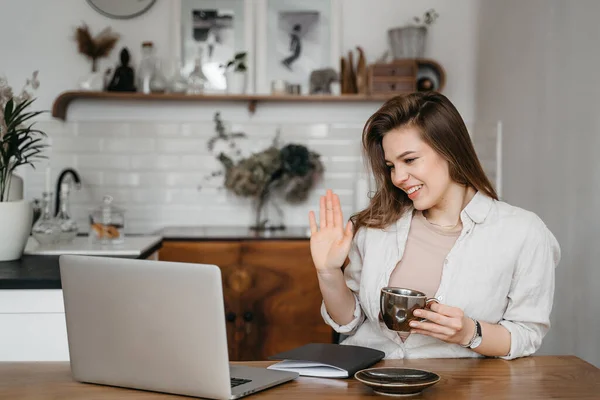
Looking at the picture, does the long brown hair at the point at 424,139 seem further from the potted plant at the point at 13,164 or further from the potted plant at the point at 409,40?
the potted plant at the point at 409,40

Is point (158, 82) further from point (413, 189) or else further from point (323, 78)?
point (413, 189)

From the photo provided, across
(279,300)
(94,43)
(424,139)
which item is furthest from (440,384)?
(94,43)

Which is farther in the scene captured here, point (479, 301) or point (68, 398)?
point (479, 301)

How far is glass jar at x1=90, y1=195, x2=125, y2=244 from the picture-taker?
3193 mm

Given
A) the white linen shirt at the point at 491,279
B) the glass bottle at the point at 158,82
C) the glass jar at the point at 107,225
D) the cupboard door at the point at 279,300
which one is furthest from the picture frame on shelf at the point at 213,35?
the white linen shirt at the point at 491,279

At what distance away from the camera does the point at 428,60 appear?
4.50 metres

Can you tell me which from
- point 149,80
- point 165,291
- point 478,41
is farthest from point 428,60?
point 165,291

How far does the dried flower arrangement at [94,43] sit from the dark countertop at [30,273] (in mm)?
1998

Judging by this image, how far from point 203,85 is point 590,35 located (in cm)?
226

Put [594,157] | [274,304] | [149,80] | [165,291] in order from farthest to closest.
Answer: [149,80]
[274,304]
[594,157]
[165,291]

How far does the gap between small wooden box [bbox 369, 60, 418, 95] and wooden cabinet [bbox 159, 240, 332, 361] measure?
1.03 meters

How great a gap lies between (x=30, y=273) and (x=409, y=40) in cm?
274

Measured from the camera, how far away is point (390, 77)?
445 cm

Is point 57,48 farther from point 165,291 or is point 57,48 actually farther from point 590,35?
point 165,291
